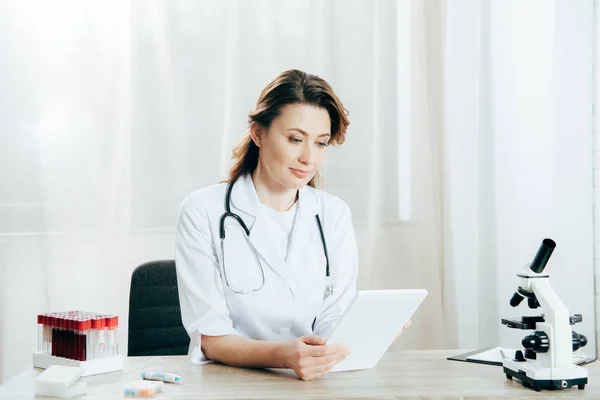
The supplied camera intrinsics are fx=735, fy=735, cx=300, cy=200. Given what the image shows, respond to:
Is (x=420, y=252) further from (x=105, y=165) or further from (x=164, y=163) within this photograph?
(x=105, y=165)

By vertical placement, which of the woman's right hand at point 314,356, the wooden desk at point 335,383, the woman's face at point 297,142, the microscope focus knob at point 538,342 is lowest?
the wooden desk at point 335,383

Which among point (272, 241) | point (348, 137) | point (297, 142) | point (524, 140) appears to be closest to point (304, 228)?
point (272, 241)

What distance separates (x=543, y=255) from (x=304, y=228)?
0.73 metres

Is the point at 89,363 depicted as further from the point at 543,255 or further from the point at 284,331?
the point at 543,255

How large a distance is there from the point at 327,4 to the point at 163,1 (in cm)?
69

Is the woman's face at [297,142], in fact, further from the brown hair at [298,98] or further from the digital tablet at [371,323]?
the digital tablet at [371,323]

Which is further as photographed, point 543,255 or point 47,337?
point 47,337

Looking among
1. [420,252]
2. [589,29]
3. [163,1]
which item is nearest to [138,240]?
[163,1]

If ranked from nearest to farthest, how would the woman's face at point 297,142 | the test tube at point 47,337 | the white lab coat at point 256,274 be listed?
the test tube at point 47,337 < the white lab coat at point 256,274 < the woman's face at point 297,142

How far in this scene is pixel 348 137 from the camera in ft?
10.4

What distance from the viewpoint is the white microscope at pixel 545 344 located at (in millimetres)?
1588

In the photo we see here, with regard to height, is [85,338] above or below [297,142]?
below

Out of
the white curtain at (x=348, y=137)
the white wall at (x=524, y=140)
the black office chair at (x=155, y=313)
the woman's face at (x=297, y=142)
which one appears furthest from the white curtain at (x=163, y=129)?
the woman's face at (x=297, y=142)

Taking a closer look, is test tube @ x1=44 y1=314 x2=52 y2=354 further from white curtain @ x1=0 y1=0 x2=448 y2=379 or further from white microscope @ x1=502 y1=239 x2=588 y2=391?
white curtain @ x1=0 y1=0 x2=448 y2=379
